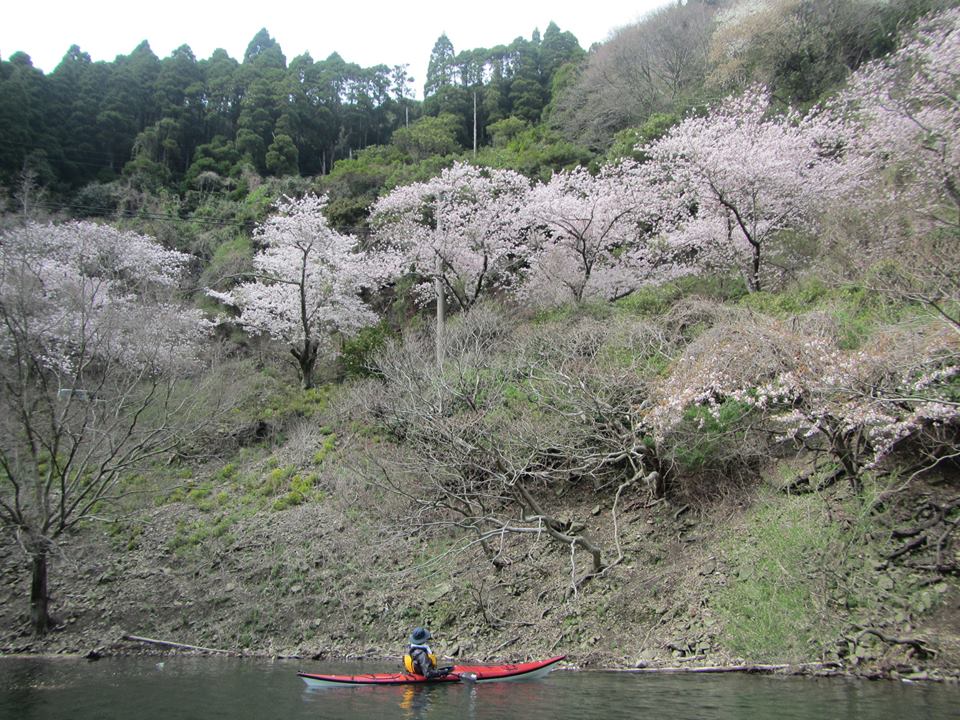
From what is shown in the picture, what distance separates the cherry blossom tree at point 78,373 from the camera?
541 inches

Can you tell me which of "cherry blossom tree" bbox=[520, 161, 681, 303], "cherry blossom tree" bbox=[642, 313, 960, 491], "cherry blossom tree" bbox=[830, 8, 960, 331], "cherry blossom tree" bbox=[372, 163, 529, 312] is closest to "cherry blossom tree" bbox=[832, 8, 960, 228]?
"cherry blossom tree" bbox=[830, 8, 960, 331]

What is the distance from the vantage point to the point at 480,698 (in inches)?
342

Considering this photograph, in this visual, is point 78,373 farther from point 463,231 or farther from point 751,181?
point 751,181

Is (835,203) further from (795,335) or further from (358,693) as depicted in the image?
(358,693)

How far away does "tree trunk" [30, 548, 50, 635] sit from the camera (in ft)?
43.9

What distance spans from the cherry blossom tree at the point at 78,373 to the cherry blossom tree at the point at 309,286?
118 inches

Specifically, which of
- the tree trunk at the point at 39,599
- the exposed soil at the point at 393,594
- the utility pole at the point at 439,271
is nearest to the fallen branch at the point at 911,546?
the exposed soil at the point at 393,594

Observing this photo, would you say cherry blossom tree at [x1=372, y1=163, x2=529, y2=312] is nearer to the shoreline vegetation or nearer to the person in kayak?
the shoreline vegetation

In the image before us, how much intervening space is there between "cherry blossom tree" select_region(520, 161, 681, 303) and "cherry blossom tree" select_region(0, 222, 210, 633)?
12.6m

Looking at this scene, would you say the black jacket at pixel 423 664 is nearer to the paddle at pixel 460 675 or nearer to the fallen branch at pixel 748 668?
the paddle at pixel 460 675

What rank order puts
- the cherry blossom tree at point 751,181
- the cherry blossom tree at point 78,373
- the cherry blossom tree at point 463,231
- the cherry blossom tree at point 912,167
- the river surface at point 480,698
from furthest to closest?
1. the cherry blossom tree at point 463,231
2. the cherry blossom tree at point 751,181
3. the cherry blossom tree at point 78,373
4. the cherry blossom tree at point 912,167
5. the river surface at point 480,698

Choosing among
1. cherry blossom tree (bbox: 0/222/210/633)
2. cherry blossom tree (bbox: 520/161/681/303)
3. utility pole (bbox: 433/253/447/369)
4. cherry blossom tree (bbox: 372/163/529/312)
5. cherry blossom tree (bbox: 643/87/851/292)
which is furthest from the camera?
cherry blossom tree (bbox: 372/163/529/312)

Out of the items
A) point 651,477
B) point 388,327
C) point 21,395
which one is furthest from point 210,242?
point 651,477

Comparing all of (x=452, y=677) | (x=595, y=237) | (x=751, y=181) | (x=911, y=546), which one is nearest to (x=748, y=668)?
(x=911, y=546)
